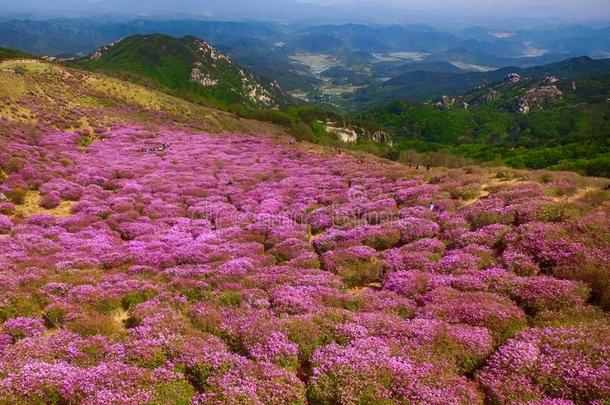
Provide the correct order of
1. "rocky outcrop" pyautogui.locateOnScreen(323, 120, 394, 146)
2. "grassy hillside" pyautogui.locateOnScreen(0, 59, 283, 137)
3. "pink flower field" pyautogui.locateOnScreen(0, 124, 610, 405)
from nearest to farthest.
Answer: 1. "pink flower field" pyautogui.locateOnScreen(0, 124, 610, 405)
2. "grassy hillside" pyautogui.locateOnScreen(0, 59, 283, 137)
3. "rocky outcrop" pyautogui.locateOnScreen(323, 120, 394, 146)

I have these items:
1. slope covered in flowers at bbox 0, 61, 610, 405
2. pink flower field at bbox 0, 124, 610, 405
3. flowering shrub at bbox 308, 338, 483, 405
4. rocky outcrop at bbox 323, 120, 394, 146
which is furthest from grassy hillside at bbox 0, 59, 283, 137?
rocky outcrop at bbox 323, 120, 394, 146

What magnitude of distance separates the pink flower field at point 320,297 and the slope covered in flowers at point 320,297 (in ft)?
0.20

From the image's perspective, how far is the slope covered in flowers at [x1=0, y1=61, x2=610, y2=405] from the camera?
9484 millimetres

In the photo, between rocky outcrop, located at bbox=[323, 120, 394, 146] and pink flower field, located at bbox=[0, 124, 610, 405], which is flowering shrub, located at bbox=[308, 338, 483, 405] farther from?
rocky outcrop, located at bbox=[323, 120, 394, 146]

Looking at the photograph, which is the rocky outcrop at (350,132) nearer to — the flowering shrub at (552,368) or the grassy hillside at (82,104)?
the grassy hillside at (82,104)

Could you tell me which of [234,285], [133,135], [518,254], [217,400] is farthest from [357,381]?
[133,135]

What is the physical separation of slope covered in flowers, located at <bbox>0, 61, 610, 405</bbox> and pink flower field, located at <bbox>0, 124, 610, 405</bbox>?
2.4 inches

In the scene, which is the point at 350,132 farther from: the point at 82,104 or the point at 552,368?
the point at 552,368

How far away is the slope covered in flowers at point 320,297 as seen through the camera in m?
9.48

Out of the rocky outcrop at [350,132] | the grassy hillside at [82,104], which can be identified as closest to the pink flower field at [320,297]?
the grassy hillside at [82,104]

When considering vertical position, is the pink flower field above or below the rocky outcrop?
above

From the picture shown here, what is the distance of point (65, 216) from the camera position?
2594 cm

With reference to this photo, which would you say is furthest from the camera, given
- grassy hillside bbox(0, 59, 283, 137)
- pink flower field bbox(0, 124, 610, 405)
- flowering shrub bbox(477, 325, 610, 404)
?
grassy hillside bbox(0, 59, 283, 137)

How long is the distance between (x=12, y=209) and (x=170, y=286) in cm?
1691
